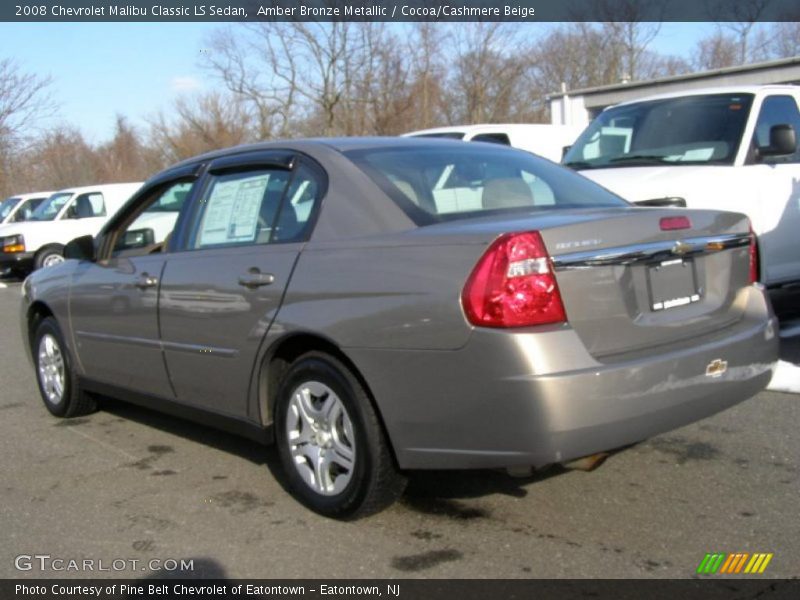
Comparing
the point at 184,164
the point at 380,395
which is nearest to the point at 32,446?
the point at 184,164

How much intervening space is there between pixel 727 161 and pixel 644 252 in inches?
176

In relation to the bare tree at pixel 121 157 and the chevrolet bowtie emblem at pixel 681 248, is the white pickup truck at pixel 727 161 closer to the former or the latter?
the chevrolet bowtie emblem at pixel 681 248

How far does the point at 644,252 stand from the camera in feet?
11.7

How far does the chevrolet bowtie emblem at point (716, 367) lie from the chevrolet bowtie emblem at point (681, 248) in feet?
1.49

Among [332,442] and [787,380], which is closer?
[332,442]

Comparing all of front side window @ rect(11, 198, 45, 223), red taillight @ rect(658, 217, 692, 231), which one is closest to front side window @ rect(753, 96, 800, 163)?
red taillight @ rect(658, 217, 692, 231)

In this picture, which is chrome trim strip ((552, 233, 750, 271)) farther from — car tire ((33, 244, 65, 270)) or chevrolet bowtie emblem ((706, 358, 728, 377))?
car tire ((33, 244, 65, 270))

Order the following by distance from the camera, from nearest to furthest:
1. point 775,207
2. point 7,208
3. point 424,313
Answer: point 424,313
point 775,207
point 7,208

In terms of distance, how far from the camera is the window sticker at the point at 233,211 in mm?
4492

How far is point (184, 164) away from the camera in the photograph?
516 centimetres

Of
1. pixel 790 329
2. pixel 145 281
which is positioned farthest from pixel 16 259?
pixel 790 329

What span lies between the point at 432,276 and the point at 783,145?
5272 millimetres

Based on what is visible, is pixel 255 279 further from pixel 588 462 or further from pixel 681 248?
pixel 681 248

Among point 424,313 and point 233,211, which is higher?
point 233,211
